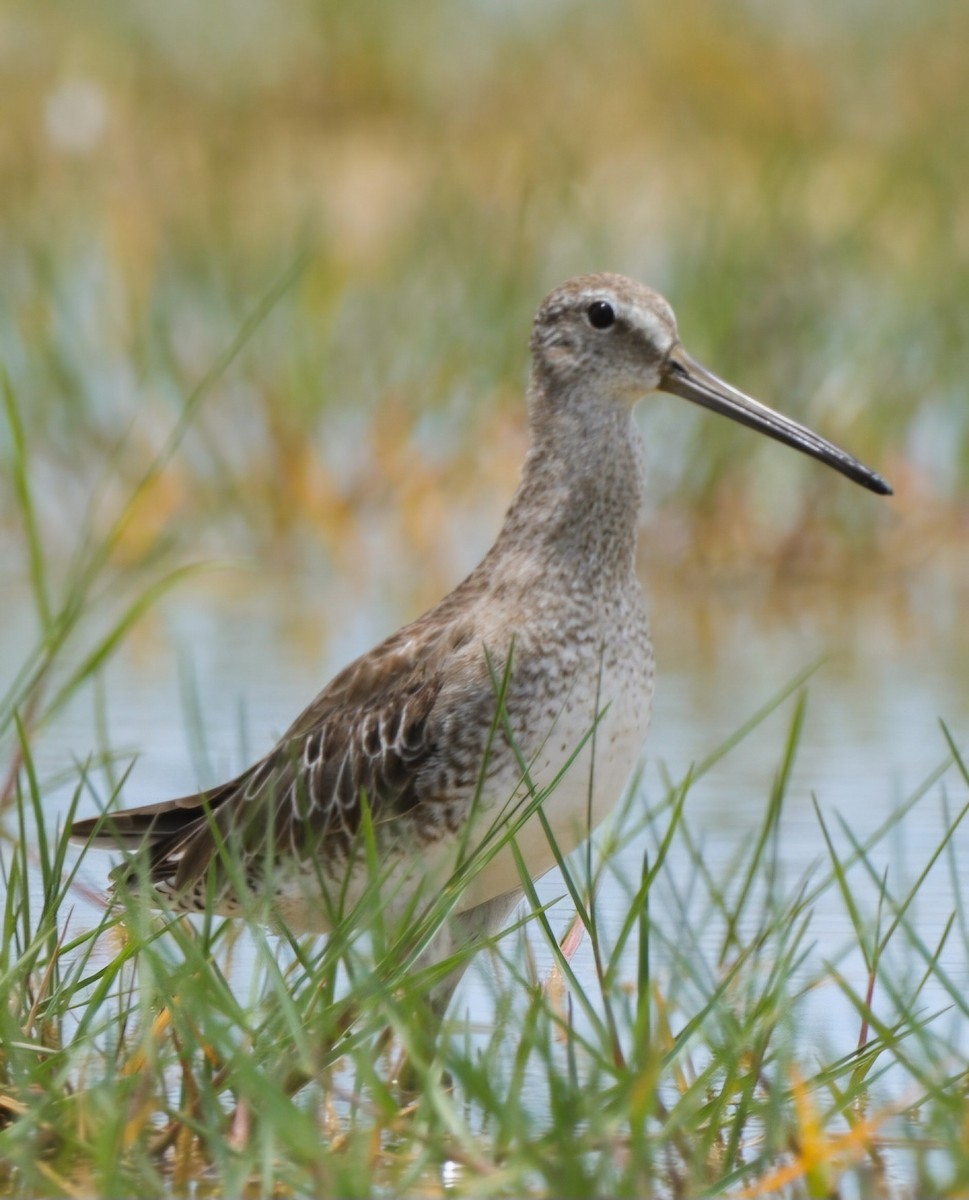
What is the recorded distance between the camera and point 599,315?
4.64 metres

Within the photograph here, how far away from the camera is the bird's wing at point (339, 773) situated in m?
4.26

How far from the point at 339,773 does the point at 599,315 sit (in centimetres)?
97

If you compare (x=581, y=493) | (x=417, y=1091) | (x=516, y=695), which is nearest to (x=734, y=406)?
(x=581, y=493)

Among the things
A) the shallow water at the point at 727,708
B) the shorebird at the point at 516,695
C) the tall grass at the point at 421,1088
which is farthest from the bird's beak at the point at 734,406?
the tall grass at the point at 421,1088

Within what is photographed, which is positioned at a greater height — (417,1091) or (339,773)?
(339,773)

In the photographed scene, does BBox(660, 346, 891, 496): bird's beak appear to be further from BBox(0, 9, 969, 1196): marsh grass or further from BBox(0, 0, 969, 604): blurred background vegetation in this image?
BBox(0, 0, 969, 604): blurred background vegetation

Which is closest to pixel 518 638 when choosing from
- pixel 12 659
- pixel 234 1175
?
pixel 234 1175

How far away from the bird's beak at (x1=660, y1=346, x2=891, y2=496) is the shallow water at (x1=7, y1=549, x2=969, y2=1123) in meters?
0.59

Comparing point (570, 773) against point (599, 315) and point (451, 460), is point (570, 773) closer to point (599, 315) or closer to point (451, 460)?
point (599, 315)

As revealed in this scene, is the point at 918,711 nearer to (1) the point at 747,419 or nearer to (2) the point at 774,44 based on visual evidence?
(1) the point at 747,419

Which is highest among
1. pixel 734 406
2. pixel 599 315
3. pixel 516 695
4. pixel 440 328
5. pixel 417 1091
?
pixel 440 328

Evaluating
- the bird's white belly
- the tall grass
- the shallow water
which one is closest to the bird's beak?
the shallow water

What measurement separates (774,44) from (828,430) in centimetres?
837

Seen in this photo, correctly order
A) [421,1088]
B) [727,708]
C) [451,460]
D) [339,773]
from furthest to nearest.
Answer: [451,460]
[727,708]
[339,773]
[421,1088]
